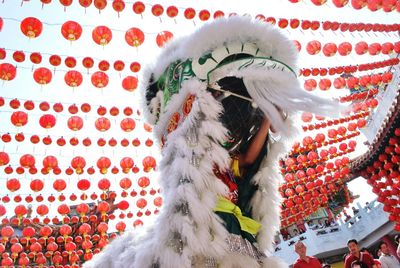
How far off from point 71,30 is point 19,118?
219 centimetres

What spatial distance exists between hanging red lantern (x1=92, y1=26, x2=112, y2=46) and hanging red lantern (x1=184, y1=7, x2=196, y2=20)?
1.22 m

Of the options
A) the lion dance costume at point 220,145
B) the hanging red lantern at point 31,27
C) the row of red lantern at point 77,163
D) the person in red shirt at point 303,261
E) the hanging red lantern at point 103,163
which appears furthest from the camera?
the hanging red lantern at point 103,163

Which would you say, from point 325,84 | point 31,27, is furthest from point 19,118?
point 325,84

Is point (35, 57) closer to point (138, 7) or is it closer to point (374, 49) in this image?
point (138, 7)

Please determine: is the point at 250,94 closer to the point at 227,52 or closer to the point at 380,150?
the point at 227,52

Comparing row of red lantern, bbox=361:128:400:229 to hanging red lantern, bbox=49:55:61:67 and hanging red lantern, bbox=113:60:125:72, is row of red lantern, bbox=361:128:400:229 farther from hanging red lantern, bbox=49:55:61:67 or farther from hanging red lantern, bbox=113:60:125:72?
hanging red lantern, bbox=49:55:61:67

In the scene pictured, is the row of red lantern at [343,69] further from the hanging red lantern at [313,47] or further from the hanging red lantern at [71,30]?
the hanging red lantern at [71,30]

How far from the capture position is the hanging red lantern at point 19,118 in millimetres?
5613

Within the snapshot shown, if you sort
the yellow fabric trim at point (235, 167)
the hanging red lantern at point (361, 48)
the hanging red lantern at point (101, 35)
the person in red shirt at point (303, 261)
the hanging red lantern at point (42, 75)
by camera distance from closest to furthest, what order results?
the yellow fabric trim at point (235, 167) → the person in red shirt at point (303, 261) → the hanging red lantern at point (101, 35) → the hanging red lantern at point (42, 75) → the hanging red lantern at point (361, 48)

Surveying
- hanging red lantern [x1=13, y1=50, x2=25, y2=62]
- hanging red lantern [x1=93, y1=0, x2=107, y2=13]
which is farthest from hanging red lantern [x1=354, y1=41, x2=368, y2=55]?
hanging red lantern [x1=13, y1=50, x2=25, y2=62]

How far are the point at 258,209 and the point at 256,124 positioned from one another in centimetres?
45

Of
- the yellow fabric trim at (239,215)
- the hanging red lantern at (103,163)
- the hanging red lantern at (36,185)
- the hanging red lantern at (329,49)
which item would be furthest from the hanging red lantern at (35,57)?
the hanging red lantern at (329,49)

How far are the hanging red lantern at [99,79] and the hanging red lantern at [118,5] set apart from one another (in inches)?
46.8

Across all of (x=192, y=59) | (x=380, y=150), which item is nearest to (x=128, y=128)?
Answer: (x=192, y=59)
